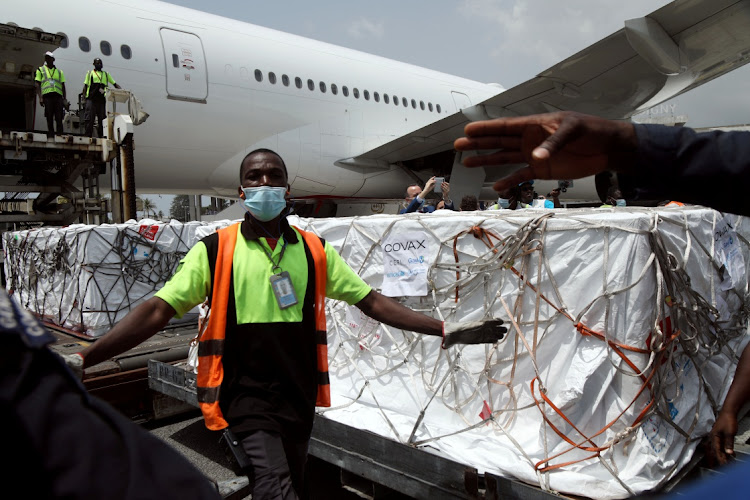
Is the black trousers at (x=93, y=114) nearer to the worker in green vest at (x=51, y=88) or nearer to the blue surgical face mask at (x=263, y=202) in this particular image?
the worker in green vest at (x=51, y=88)

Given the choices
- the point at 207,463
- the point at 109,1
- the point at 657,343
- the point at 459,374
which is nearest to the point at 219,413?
the point at 459,374

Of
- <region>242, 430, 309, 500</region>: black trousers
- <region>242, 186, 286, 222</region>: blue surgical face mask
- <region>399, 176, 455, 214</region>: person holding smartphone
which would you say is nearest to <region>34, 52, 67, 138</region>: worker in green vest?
<region>399, 176, 455, 214</region>: person holding smartphone

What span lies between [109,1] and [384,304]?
9343mm

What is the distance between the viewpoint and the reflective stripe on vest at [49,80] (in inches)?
319

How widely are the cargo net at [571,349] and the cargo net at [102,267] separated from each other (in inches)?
174

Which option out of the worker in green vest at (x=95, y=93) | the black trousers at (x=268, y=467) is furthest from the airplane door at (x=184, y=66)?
the black trousers at (x=268, y=467)

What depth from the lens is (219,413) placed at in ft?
7.39

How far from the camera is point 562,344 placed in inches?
114

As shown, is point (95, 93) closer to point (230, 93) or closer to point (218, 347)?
point (230, 93)

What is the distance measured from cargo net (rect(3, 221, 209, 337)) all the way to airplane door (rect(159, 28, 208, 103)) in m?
3.53

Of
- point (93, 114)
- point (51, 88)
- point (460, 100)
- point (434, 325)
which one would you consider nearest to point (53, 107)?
point (51, 88)

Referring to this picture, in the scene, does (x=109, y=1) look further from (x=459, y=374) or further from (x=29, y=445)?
(x=29, y=445)

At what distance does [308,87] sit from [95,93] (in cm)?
443

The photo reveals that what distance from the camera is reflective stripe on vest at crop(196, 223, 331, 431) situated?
2.23 meters
